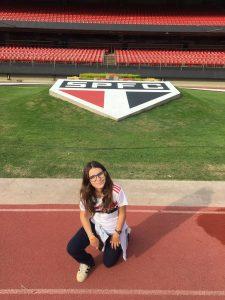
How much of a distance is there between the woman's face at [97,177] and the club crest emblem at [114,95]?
791 cm

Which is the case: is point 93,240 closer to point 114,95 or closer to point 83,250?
point 83,250

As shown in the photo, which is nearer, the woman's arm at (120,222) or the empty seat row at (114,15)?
the woman's arm at (120,222)

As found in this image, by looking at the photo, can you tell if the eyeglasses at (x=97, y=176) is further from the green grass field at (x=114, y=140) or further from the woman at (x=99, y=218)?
the green grass field at (x=114, y=140)

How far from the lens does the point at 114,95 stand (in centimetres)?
1455

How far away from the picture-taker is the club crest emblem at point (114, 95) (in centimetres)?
1291

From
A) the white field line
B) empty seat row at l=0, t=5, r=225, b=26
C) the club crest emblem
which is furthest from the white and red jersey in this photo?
empty seat row at l=0, t=5, r=225, b=26

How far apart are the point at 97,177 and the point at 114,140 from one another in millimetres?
6431

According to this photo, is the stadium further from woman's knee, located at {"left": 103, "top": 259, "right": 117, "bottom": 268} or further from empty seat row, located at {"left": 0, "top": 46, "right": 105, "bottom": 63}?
empty seat row, located at {"left": 0, "top": 46, "right": 105, "bottom": 63}

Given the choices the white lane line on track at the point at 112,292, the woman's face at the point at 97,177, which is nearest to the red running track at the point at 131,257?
the white lane line on track at the point at 112,292

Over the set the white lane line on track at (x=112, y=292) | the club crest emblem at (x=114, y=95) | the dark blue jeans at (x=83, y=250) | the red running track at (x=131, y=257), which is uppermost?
the club crest emblem at (x=114, y=95)

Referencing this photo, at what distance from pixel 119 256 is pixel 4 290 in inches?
66.7

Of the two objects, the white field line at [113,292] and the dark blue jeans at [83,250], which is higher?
the dark blue jeans at [83,250]

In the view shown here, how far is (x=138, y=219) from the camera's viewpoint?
6535mm

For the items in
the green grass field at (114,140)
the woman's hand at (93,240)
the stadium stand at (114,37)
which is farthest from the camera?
the stadium stand at (114,37)
